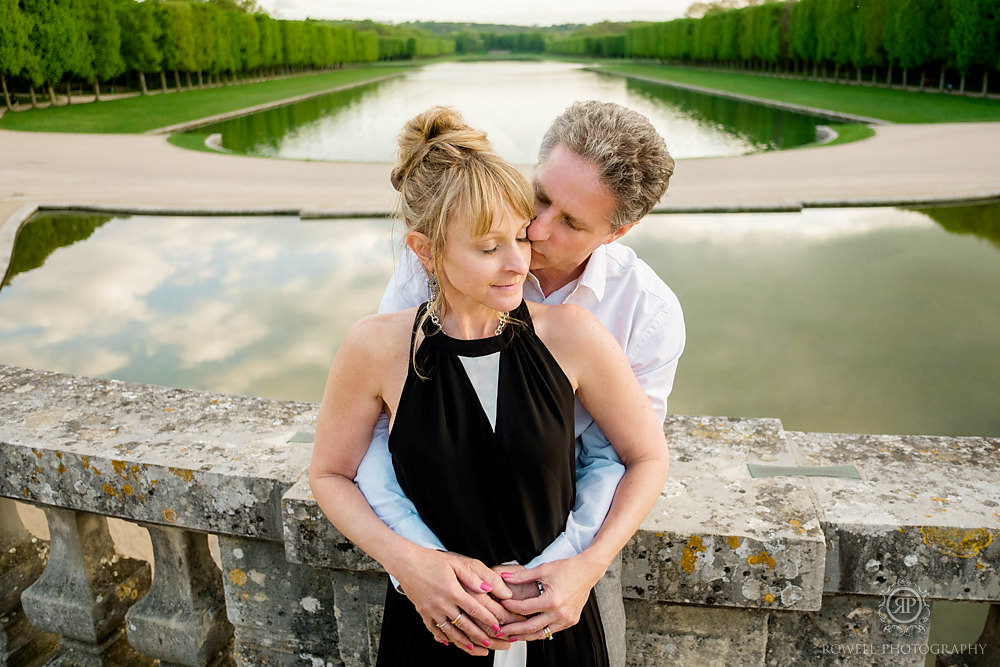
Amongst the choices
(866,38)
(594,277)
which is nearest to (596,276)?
(594,277)

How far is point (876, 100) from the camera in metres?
27.5

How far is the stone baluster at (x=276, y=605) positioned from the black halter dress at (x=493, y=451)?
0.39 meters

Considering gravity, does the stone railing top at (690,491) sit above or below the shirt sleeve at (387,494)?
below

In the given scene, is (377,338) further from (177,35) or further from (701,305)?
(177,35)

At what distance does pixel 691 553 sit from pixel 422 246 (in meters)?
0.75

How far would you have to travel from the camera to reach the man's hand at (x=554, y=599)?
Answer: 138cm

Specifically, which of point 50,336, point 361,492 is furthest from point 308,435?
point 50,336

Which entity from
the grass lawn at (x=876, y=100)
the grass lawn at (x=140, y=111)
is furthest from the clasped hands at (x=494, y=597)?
the grass lawn at (x=140, y=111)

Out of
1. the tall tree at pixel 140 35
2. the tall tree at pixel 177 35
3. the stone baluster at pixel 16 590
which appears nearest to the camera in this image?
the stone baluster at pixel 16 590

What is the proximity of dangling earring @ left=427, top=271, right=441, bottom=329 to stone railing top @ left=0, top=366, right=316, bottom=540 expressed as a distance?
1.59 feet

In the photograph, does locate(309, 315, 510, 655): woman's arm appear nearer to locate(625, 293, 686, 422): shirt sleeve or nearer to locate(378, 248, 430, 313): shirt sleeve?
locate(378, 248, 430, 313): shirt sleeve

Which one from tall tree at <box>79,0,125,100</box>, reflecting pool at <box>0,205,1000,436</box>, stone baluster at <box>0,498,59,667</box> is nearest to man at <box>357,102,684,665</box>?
stone baluster at <box>0,498,59,667</box>

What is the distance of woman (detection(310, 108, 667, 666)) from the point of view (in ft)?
4.67

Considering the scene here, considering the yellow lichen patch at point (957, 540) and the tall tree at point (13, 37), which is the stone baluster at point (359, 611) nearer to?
the yellow lichen patch at point (957, 540)
